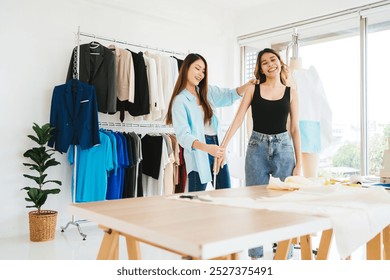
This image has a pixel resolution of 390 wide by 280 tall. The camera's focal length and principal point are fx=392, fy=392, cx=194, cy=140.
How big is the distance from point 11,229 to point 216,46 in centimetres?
332

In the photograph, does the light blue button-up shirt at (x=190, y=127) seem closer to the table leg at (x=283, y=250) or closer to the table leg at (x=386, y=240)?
the table leg at (x=283, y=250)

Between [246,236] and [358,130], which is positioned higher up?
[358,130]

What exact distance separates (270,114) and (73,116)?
81.7 inches

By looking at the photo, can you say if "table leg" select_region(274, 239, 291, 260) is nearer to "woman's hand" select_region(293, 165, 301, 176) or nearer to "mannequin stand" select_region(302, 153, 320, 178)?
"woman's hand" select_region(293, 165, 301, 176)

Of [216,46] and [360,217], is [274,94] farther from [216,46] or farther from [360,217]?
[216,46]

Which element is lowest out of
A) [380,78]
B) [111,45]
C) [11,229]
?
[11,229]

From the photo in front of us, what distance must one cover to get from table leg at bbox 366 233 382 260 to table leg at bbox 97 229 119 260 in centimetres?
103

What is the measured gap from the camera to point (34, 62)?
3.72 m

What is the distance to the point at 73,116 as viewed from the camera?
367 cm

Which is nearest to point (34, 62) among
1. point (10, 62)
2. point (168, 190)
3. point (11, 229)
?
point (10, 62)

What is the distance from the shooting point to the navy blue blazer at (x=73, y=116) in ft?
11.9

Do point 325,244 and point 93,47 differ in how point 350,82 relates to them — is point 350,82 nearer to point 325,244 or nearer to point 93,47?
point 93,47

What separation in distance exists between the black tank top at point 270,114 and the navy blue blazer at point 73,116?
1.82m

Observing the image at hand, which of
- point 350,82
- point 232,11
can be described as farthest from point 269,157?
point 232,11
